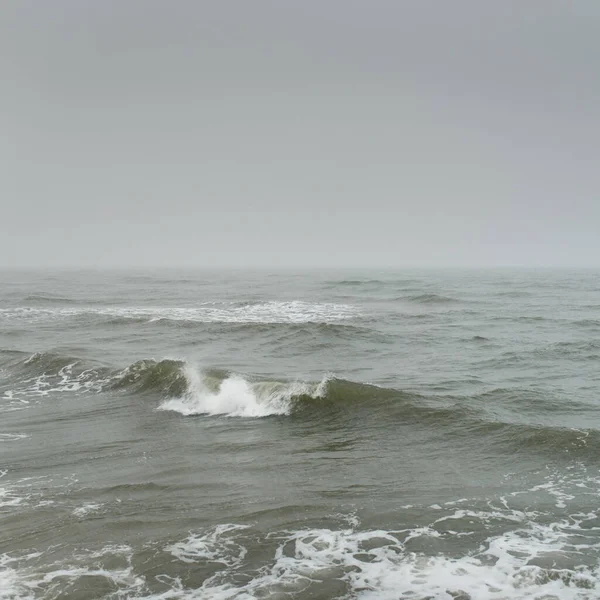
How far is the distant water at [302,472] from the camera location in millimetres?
8281

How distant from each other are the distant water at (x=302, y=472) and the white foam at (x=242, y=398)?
0.07 m

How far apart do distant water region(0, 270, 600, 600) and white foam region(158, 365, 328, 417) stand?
0.07 metres

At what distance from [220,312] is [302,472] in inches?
1204

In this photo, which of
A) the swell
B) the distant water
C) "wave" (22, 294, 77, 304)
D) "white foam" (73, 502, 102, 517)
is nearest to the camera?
the distant water

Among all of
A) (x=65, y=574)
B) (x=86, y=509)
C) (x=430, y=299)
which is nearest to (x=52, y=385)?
(x=86, y=509)

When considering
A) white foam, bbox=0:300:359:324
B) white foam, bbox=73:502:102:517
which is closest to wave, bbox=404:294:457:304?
white foam, bbox=0:300:359:324

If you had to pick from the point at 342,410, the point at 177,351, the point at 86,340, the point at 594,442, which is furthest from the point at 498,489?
the point at 86,340

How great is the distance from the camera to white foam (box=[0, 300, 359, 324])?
37.4 m

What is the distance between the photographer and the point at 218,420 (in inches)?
645

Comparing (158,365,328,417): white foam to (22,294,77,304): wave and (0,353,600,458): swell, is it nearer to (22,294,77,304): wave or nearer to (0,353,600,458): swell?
(0,353,600,458): swell

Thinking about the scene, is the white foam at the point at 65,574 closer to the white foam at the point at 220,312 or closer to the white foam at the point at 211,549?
the white foam at the point at 211,549

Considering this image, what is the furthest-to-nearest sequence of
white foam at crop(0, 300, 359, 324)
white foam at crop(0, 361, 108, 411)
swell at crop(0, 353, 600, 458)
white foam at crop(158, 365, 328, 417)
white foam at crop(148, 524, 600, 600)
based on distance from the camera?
white foam at crop(0, 300, 359, 324) < white foam at crop(0, 361, 108, 411) < white foam at crop(158, 365, 328, 417) < swell at crop(0, 353, 600, 458) < white foam at crop(148, 524, 600, 600)

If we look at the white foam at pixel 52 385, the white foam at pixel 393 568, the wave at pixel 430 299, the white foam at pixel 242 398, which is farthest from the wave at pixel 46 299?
the white foam at pixel 393 568

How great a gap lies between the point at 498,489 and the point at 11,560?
27.8 ft
